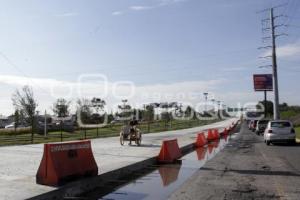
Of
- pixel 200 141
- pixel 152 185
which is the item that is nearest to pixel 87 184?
pixel 152 185

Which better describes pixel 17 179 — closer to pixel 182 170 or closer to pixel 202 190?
pixel 202 190

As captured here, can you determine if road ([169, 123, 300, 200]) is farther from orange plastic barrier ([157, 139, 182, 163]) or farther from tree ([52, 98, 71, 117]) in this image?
tree ([52, 98, 71, 117])

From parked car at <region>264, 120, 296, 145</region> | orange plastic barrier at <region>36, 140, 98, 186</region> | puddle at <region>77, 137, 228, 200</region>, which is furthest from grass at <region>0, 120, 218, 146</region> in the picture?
orange plastic barrier at <region>36, 140, 98, 186</region>

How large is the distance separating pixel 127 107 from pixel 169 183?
12436 cm

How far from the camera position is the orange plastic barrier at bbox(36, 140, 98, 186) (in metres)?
11.5

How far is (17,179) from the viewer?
12484 millimetres

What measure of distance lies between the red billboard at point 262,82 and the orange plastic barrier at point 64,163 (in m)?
119

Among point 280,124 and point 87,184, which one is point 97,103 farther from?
point 87,184

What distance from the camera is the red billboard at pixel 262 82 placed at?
128 meters

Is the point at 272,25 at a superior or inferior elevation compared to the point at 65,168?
superior

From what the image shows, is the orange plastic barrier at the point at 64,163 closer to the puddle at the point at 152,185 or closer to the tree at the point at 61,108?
the puddle at the point at 152,185

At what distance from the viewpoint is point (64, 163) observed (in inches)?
468

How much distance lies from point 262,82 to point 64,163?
12094 centimetres

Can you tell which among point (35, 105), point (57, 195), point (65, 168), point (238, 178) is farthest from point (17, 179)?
point (35, 105)
